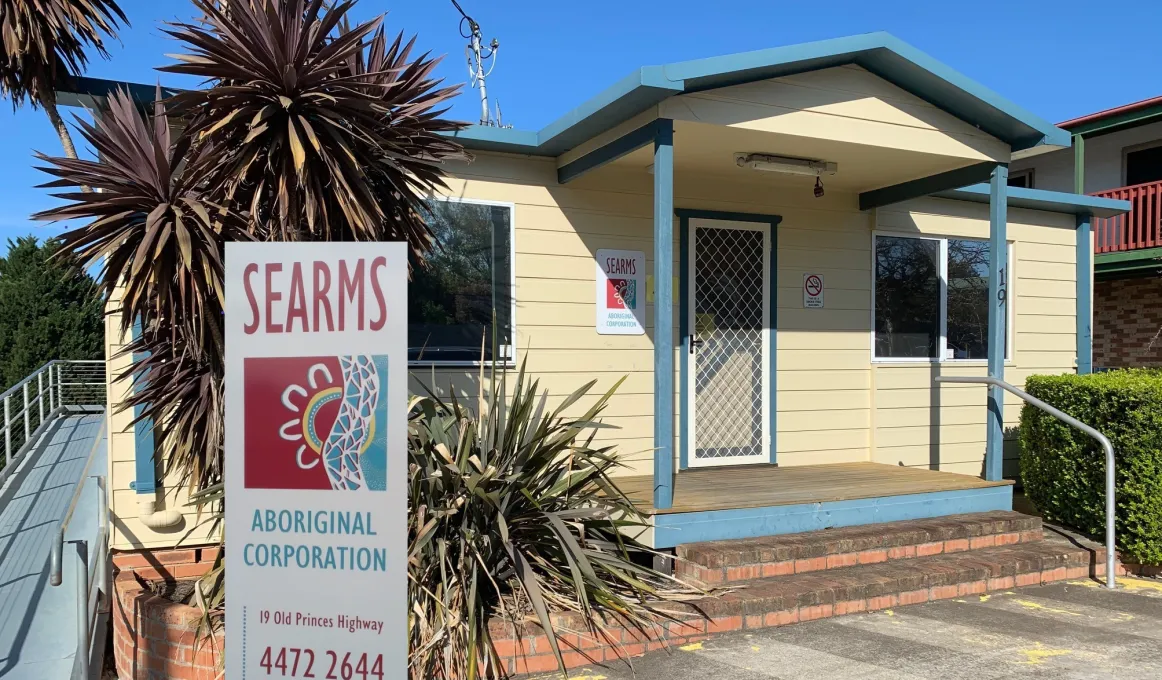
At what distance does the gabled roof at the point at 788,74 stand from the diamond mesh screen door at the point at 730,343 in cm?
181

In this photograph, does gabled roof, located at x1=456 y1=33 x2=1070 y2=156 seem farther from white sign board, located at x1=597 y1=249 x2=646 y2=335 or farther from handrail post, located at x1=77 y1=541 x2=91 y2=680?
handrail post, located at x1=77 y1=541 x2=91 y2=680

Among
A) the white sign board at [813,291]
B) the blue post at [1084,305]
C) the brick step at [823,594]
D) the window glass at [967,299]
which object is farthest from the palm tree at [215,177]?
the blue post at [1084,305]

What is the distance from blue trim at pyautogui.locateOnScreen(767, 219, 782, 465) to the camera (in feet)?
25.2

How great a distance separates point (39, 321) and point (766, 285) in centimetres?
1490

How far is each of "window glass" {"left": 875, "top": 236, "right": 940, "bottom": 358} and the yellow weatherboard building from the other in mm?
26

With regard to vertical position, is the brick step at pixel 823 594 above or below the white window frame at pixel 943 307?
below

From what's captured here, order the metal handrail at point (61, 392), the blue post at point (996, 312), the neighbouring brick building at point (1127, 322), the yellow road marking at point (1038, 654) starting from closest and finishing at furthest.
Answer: the yellow road marking at point (1038, 654)
the blue post at point (996, 312)
the metal handrail at point (61, 392)
the neighbouring brick building at point (1127, 322)

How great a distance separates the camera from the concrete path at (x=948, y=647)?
4.09 meters

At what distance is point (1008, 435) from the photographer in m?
8.84

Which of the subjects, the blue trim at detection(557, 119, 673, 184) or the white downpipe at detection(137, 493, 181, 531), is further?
the blue trim at detection(557, 119, 673, 184)

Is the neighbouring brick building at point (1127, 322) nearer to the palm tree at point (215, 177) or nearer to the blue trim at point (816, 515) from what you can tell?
the blue trim at point (816, 515)

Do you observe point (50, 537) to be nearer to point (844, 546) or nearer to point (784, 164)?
point (844, 546)

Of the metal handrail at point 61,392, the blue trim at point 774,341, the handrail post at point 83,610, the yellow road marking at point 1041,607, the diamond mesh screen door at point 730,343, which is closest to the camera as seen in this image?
the handrail post at point 83,610

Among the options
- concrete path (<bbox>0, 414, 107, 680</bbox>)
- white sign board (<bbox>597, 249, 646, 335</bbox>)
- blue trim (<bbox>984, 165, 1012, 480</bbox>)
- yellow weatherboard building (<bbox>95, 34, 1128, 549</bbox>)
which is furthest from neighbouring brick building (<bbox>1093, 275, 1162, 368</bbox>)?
concrete path (<bbox>0, 414, 107, 680</bbox>)
